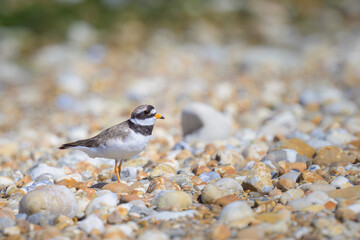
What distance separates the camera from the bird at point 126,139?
5590 millimetres

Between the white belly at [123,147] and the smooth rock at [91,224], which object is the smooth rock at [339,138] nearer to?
the white belly at [123,147]

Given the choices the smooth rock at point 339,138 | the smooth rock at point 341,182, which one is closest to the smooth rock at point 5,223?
the smooth rock at point 341,182

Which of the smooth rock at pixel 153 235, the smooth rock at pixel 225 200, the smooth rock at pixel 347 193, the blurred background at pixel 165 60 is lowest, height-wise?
the blurred background at pixel 165 60

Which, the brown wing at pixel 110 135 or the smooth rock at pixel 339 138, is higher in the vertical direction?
the brown wing at pixel 110 135

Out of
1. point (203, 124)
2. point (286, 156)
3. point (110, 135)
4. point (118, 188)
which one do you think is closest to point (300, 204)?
point (286, 156)

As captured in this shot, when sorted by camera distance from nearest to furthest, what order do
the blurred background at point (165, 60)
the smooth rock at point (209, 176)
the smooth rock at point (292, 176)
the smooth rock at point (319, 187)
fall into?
the smooth rock at point (319, 187)
the smooth rock at point (292, 176)
the smooth rock at point (209, 176)
the blurred background at point (165, 60)

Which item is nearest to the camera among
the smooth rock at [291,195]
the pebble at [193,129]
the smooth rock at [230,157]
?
the pebble at [193,129]

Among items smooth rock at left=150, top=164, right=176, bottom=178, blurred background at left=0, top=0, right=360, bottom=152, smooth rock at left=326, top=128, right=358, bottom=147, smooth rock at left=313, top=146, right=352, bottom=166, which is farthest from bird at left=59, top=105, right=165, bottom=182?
blurred background at left=0, top=0, right=360, bottom=152

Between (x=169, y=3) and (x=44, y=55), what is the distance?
731 cm

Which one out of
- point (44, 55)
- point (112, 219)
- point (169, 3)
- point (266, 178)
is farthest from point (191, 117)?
point (169, 3)

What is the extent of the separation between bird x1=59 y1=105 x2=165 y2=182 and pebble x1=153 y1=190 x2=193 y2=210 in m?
1.06

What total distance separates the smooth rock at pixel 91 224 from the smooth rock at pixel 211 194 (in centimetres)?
115

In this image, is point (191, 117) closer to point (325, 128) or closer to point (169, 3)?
point (325, 128)

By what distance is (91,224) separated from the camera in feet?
13.9
